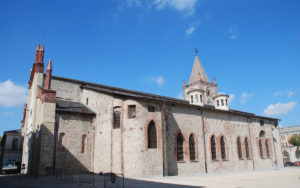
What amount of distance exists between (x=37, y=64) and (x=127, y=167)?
16.8m

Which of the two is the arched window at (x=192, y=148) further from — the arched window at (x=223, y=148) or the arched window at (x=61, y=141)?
the arched window at (x=61, y=141)

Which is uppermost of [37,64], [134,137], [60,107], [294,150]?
[37,64]

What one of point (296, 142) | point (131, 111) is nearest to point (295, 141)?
point (296, 142)

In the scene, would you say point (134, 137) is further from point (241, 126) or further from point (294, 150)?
point (294, 150)

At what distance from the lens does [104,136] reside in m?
21.6

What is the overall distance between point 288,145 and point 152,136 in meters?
79.9

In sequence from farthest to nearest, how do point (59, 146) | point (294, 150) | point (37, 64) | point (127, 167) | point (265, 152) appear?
point (294, 150)
point (265, 152)
point (37, 64)
point (59, 146)
point (127, 167)

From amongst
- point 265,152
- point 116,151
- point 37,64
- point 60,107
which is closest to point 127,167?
point 116,151

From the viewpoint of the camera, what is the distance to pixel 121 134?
2017 centimetres

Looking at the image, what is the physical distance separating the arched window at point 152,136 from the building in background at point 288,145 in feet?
218

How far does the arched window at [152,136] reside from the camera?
2013 cm

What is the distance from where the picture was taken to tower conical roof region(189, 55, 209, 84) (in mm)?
50259

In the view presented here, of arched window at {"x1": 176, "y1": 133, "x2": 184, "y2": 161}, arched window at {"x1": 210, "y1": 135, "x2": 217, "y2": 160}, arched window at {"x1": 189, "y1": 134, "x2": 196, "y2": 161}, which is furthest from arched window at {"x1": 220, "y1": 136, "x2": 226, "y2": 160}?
arched window at {"x1": 176, "y1": 133, "x2": 184, "y2": 161}

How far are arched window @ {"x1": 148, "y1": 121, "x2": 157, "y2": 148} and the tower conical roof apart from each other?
31313 mm
